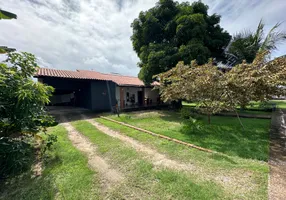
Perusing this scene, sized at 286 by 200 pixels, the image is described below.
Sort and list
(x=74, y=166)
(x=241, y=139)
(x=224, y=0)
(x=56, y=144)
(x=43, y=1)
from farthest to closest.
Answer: (x=224, y=0) → (x=43, y=1) → (x=241, y=139) → (x=56, y=144) → (x=74, y=166)

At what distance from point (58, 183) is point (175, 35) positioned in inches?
504

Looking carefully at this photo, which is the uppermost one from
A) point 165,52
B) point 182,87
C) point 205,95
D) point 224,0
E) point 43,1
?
point 224,0

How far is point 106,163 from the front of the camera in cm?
386

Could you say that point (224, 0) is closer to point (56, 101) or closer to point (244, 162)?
point (244, 162)

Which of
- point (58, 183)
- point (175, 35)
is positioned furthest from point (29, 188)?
point (175, 35)

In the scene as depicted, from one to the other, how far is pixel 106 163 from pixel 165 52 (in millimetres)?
9892

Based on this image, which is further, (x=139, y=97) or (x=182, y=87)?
(x=139, y=97)

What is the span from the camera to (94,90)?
14297 millimetres

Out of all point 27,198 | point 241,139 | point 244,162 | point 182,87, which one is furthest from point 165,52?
point 27,198

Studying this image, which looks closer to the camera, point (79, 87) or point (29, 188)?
point (29, 188)

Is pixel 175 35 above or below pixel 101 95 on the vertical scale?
above

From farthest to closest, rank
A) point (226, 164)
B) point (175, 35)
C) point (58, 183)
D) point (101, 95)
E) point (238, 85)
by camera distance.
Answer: point (101, 95), point (175, 35), point (238, 85), point (226, 164), point (58, 183)

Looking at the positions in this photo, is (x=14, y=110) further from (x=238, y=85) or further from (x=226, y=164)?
(x=238, y=85)

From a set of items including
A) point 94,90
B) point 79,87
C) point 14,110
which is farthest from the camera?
point 79,87
